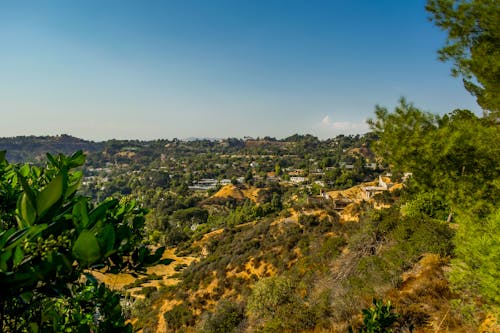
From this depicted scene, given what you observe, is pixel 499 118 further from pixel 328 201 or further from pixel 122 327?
pixel 328 201

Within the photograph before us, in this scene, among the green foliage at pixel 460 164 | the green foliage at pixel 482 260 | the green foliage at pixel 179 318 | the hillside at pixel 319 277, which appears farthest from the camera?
the green foliage at pixel 179 318

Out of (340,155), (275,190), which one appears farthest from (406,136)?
(340,155)

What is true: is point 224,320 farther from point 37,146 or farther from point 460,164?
point 37,146

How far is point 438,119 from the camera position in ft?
19.1

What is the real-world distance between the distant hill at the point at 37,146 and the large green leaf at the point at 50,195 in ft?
492

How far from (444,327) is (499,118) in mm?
4884

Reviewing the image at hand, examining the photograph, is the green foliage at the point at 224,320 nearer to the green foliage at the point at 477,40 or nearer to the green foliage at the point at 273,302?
the green foliage at the point at 273,302

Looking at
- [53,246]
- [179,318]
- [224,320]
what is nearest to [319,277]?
[224,320]

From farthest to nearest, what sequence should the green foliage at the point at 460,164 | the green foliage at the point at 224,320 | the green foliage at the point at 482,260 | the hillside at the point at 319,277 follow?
the green foliage at the point at 224,320, the hillside at the point at 319,277, the green foliage at the point at 460,164, the green foliage at the point at 482,260

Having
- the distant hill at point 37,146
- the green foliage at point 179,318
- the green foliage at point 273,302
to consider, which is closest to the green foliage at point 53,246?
the green foliage at point 273,302

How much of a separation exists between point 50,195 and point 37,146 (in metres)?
181

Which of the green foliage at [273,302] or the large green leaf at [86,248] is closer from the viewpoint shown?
the large green leaf at [86,248]

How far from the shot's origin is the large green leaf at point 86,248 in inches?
29.6

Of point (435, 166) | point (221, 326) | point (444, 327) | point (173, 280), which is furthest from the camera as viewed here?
point (173, 280)
